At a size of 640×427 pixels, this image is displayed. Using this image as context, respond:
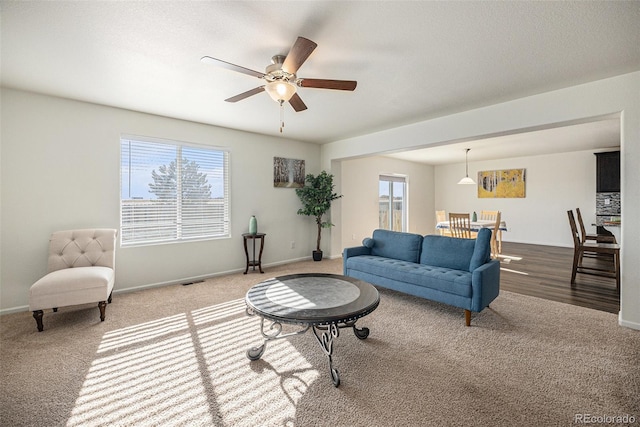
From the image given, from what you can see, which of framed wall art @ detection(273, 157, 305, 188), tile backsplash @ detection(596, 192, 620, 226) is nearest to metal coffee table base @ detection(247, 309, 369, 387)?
framed wall art @ detection(273, 157, 305, 188)

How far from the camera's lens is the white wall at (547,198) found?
21.6ft

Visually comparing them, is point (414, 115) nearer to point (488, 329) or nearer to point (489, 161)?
point (488, 329)

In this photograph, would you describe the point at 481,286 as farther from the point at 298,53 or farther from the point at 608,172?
the point at 608,172

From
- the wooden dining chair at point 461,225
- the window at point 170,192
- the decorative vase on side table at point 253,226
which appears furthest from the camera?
the wooden dining chair at point 461,225

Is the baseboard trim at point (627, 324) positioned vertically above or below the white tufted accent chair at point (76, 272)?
below

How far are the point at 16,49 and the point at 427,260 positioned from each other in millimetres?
4441

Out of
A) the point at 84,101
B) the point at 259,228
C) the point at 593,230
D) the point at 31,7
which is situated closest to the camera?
the point at 31,7

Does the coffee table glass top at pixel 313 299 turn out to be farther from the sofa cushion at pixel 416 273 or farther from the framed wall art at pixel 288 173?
the framed wall art at pixel 288 173

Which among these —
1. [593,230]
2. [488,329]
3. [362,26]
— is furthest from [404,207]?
[362,26]

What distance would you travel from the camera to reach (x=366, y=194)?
22.2 feet

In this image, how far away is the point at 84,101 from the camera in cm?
339

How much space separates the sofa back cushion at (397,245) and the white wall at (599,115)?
1546mm

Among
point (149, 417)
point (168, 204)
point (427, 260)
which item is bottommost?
point (149, 417)

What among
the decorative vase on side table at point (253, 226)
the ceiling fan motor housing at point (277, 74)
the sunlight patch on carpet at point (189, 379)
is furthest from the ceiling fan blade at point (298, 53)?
the decorative vase on side table at point (253, 226)
